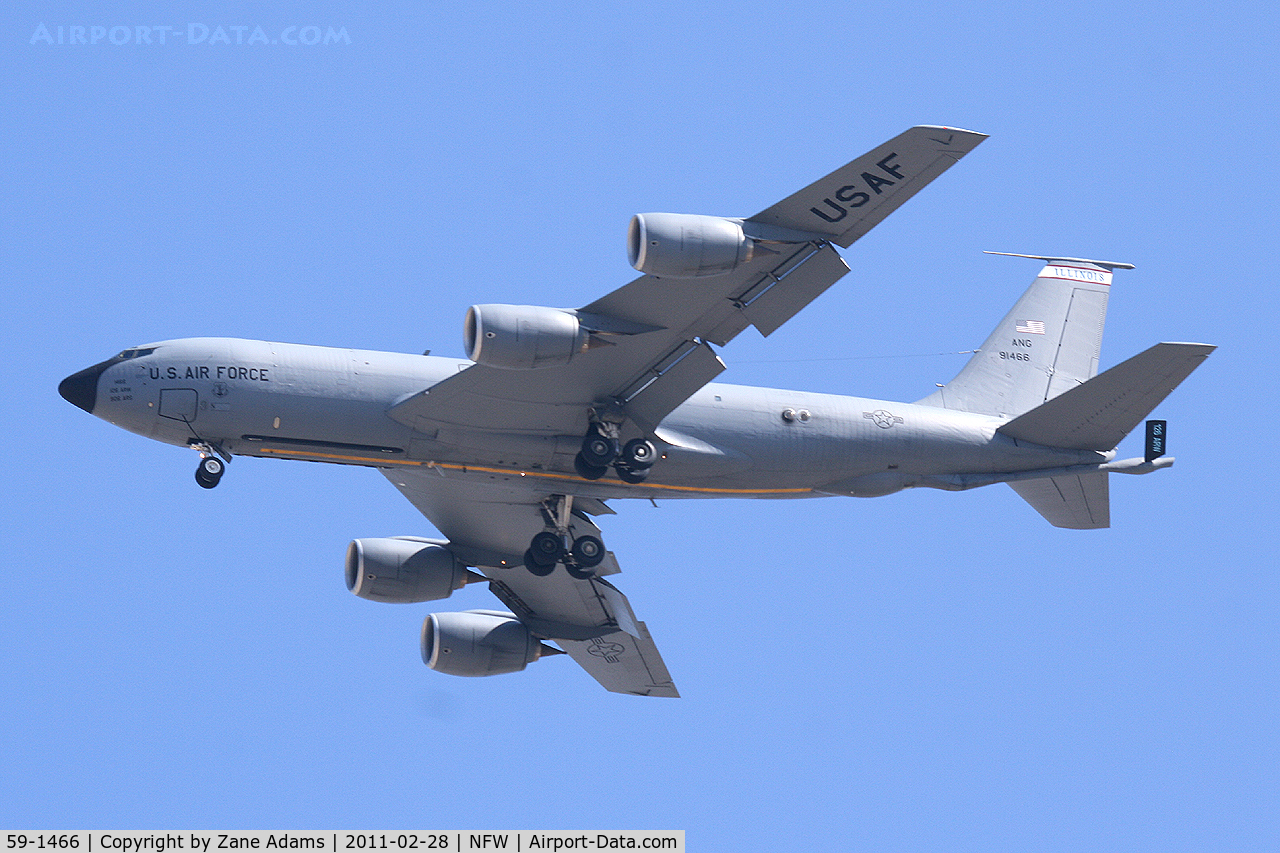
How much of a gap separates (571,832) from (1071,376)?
59.0 feet

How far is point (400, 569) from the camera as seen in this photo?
4016cm

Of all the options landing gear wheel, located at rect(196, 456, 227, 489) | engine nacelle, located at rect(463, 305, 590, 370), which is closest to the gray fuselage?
landing gear wheel, located at rect(196, 456, 227, 489)

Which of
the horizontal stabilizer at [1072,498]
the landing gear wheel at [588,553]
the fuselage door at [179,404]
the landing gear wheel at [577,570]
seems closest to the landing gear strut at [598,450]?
the landing gear wheel at [588,553]

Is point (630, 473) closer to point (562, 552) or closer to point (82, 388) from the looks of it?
point (562, 552)

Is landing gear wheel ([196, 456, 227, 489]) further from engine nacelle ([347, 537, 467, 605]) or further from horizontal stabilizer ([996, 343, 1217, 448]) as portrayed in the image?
horizontal stabilizer ([996, 343, 1217, 448])

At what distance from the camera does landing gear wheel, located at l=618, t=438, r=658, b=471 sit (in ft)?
117

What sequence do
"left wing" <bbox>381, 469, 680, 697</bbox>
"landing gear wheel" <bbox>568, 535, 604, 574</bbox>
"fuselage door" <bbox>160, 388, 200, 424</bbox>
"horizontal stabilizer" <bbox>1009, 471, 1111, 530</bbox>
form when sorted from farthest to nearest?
"left wing" <bbox>381, 469, 680, 697</bbox>, "horizontal stabilizer" <bbox>1009, 471, 1111, 530</bbox>, "landing gear wheel" <bbox>568, 535, 604, 574</bbox>, "fuselage door" <bbox>160, 388, 200, 424</bbox>

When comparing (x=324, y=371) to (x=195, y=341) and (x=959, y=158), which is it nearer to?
(x=195, y=341)

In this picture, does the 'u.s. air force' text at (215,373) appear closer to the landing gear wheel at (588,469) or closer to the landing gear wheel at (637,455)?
the landing gear wheel at (588,469)

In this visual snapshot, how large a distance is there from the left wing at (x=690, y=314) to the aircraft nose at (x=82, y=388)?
20.0 ft

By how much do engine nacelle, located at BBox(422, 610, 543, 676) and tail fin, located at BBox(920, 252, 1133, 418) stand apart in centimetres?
1234

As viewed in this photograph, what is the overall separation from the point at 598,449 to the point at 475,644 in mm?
9474

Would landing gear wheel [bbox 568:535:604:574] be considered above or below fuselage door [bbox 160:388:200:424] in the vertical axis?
below

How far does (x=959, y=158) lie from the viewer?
31531 millimetres
